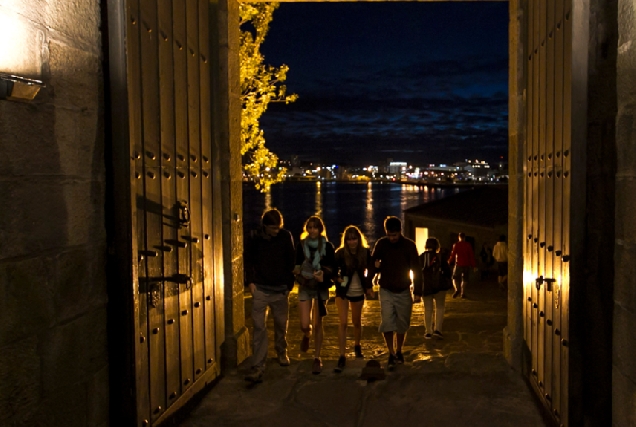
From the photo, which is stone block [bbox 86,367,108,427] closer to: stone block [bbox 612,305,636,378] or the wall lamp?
the wall lamp

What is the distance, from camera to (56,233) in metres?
3.40

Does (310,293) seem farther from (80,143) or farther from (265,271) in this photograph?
(80,143)

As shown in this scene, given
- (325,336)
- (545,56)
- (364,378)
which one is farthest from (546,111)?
(325,336)

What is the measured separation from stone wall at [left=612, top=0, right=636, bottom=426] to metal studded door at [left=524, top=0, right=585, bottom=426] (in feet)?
1.03

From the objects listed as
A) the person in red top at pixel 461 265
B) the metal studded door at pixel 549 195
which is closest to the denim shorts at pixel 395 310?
the metal studded door at pixel 549 195

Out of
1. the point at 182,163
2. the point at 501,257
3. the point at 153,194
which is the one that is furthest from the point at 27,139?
the point at 501,257

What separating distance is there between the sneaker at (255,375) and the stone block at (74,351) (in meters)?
2.36

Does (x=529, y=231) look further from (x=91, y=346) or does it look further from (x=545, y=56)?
(x=91, y=346)

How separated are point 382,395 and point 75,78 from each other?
3791 mm

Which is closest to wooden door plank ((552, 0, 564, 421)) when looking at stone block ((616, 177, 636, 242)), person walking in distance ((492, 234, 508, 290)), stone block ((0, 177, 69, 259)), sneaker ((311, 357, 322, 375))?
stone block ((616, 177, 636, 242))

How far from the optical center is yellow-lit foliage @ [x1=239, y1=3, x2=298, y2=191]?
13087mm

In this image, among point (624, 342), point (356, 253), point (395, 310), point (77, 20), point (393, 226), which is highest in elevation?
point (77, 20)

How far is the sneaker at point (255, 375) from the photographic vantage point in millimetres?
6047

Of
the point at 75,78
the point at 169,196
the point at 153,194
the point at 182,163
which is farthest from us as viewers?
the point at 182,163
